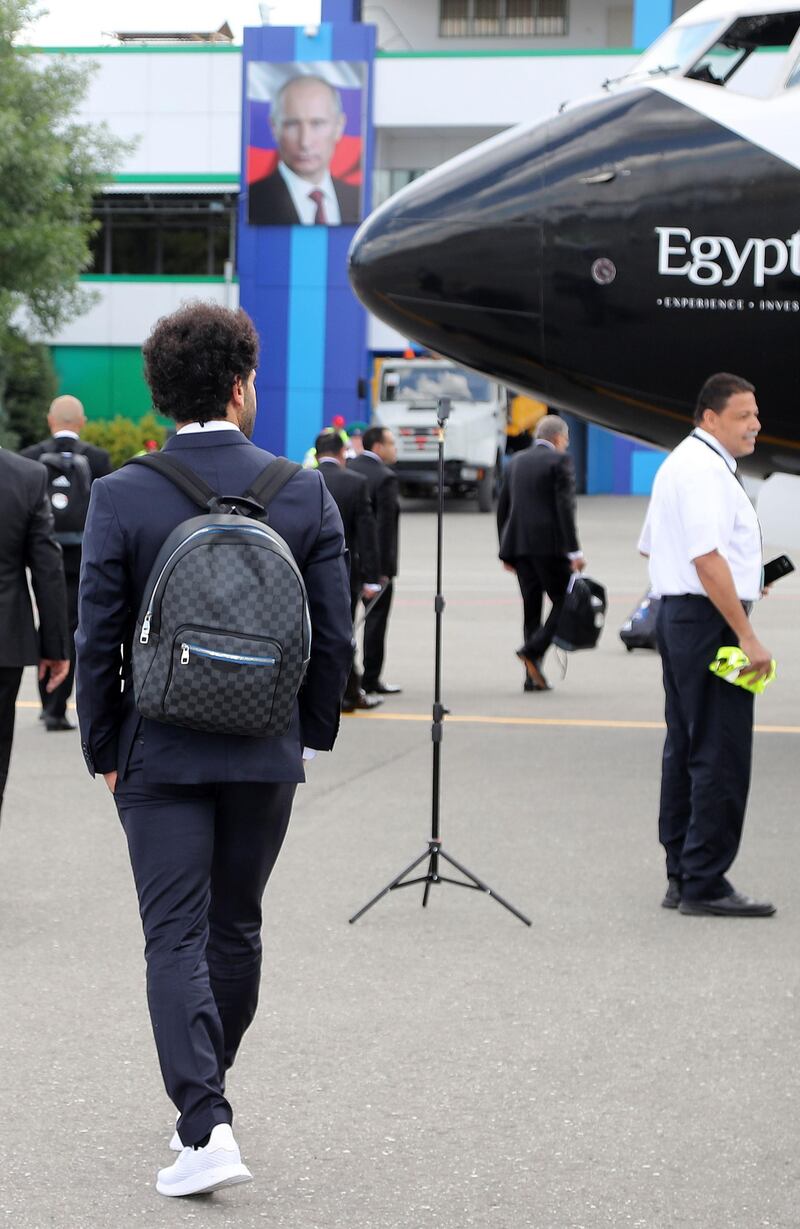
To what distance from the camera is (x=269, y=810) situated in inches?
146

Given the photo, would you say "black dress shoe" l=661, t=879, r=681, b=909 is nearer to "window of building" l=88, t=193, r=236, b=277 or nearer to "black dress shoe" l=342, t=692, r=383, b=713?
"black dress shoe" l=342, t=692, r=383, b=713

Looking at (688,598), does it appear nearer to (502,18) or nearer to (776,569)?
(776,569)

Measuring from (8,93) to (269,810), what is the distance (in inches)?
1342

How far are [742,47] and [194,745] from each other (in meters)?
6.08

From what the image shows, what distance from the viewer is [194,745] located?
3562 millimetres

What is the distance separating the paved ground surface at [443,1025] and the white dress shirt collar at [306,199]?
33.4 metres

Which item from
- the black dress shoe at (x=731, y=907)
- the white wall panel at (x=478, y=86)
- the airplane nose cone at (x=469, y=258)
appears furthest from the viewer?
the white wall panel at (x=478, y=86)

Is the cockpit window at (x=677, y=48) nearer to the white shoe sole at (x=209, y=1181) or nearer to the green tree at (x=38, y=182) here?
the white shoe sole at (x=209, y=1181)

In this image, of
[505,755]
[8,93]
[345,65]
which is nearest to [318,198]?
[345,65]

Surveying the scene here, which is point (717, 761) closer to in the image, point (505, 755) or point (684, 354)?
point (684, 354)

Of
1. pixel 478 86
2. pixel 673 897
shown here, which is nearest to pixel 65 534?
pixel 673 897

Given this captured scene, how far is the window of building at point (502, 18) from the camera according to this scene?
48250 mm

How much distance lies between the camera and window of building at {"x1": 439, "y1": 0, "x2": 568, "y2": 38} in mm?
48250

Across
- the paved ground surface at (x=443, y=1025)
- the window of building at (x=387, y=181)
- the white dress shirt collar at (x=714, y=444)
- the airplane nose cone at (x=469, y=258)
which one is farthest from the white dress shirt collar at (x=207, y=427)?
the window of building at (x=387, y=181)
